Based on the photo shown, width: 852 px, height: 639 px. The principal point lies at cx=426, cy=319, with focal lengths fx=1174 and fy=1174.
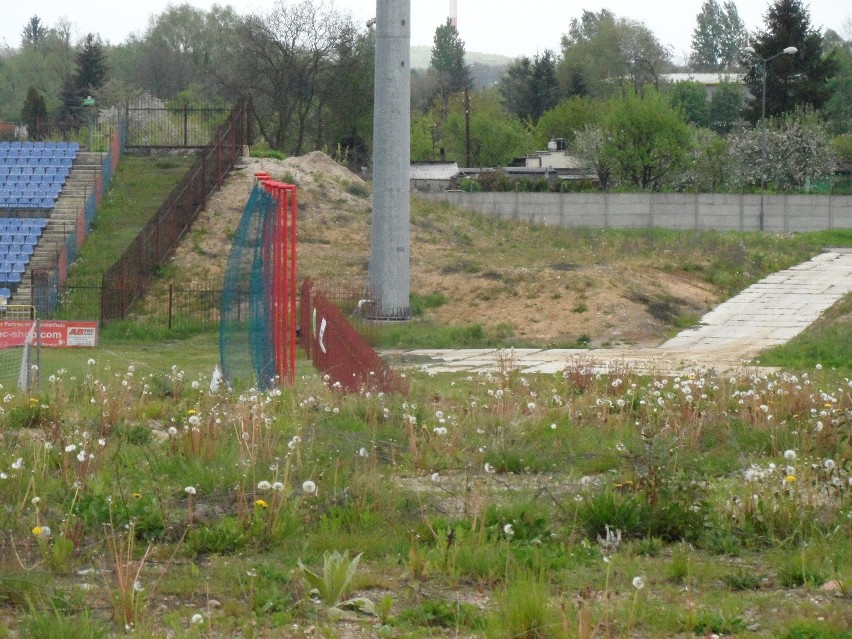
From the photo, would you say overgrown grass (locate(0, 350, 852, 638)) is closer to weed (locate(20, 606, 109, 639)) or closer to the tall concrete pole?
weed (locate(20, 606, 109, 639))

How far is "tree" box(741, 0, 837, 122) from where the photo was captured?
71062 millimetres

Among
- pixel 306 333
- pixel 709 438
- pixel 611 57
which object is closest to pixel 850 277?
pixel 306 333

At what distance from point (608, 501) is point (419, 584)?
4.82 feet

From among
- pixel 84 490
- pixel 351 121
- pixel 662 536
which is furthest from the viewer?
pixel 351 121

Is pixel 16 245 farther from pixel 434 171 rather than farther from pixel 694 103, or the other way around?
pixel 694 103

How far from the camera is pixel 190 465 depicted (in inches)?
310

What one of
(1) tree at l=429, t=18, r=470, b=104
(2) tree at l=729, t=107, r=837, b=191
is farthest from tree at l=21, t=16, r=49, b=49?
(2) tree at l=729, t=107, r=837, b=191

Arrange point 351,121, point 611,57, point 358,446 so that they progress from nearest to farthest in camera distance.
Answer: point 358,446
point 351,121
point 611,57

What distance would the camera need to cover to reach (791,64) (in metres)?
71.1

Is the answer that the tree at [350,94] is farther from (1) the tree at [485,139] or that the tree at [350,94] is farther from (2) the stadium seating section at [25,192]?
(1) the tree at [485,139]

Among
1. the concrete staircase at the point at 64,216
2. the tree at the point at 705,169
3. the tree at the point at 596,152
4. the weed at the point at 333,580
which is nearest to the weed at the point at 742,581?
the weed at the point at 333,580

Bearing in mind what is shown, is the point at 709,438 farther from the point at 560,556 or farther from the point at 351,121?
the point at 351,121

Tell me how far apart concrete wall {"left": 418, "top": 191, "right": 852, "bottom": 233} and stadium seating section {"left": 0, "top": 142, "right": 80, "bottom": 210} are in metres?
15.6

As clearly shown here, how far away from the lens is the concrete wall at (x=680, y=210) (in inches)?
1959
